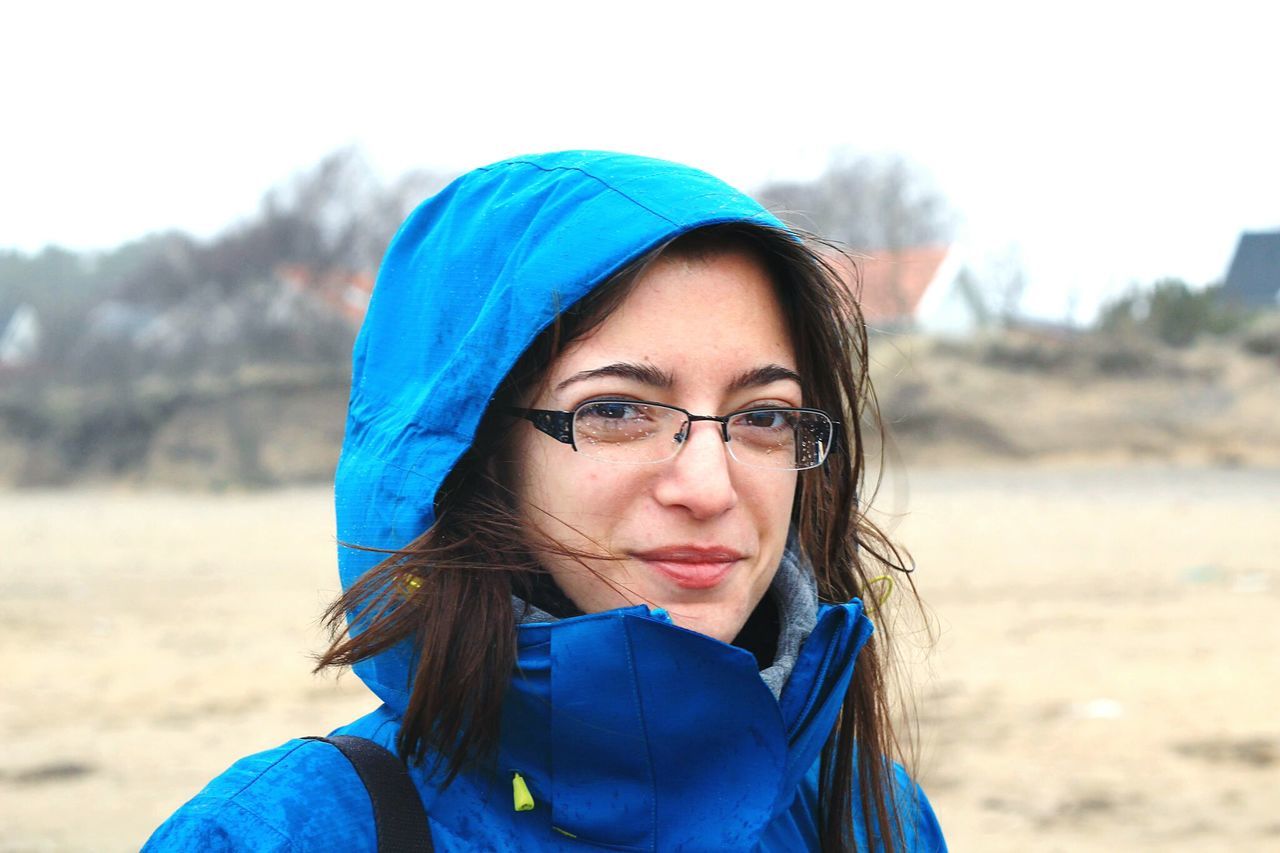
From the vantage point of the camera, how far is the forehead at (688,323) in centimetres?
170

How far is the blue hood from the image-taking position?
5.41ft

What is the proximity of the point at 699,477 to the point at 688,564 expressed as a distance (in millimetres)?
112

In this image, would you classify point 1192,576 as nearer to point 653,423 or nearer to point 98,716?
point 98,716

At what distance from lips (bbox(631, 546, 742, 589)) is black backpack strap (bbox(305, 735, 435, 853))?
388 millimetres

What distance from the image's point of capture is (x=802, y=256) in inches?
73.1

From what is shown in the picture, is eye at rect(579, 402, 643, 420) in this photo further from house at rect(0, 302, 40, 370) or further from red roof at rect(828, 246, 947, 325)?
house at rect(0, 302, 40, 370)

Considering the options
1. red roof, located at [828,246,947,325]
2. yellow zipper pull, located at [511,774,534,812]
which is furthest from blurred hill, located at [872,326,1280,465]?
yellow zipper pull, located at [511,774,534,812]

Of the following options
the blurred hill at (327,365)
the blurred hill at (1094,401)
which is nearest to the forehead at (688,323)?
the blurred hill at (327,365)

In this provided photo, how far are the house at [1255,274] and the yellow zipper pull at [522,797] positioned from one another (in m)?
30.1

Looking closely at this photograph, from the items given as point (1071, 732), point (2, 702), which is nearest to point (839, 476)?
point (1071, 732)

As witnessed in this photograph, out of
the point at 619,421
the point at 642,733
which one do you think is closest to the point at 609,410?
the point at 619,421

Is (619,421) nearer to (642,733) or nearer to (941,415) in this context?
(642,733)

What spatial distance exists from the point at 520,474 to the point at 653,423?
0.62 feet

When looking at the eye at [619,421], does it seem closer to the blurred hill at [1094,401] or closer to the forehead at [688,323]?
the forehead at [688,323]
